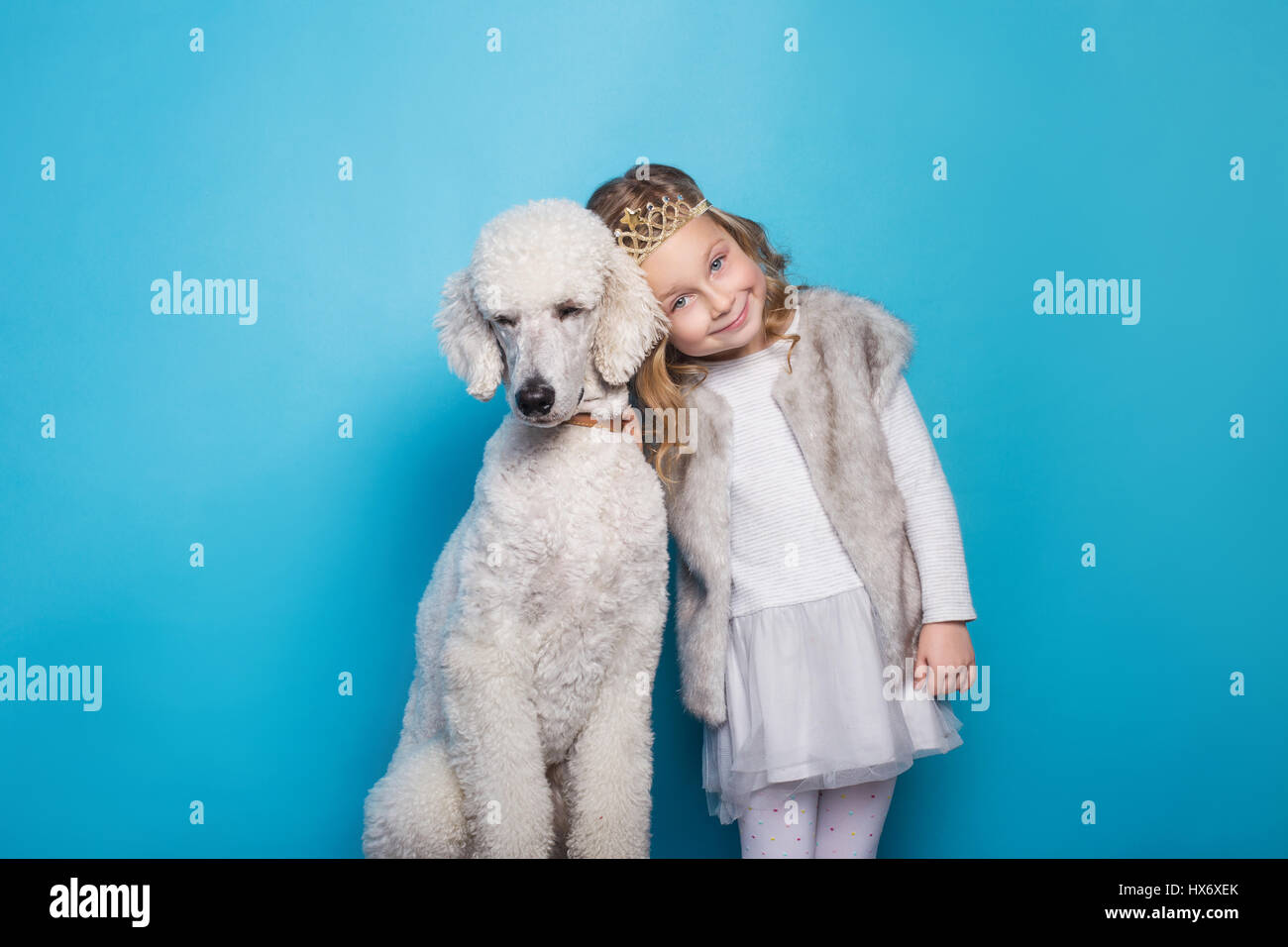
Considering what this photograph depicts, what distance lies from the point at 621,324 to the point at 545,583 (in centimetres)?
38

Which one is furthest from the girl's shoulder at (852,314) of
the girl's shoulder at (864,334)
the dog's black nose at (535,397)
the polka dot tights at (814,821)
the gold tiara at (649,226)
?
the polka dot tights at (814,821)

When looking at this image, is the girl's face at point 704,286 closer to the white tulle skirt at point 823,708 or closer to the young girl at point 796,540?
the young girl at point 796,540

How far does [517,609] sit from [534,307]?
422mm

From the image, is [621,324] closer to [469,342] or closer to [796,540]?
[469,342]

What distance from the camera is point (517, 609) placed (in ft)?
4.73

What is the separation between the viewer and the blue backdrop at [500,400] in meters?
2.02

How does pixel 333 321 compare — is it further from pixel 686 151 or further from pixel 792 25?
pixel 792 25

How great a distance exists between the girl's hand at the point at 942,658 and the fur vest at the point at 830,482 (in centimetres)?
2

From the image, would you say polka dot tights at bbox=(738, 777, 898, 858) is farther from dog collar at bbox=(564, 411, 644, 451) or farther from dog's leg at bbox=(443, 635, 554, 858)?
dog collar at bbox=(564, 411, 644, 451)

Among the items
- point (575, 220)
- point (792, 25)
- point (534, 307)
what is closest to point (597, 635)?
point (534, 307)

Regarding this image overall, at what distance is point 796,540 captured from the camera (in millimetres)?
1633

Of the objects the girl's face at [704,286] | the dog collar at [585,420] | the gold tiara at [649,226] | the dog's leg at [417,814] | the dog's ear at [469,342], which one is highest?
the gold tiara at [649,226]

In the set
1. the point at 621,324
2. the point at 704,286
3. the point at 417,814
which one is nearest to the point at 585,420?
the point at 621,324

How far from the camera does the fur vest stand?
5.21ft
